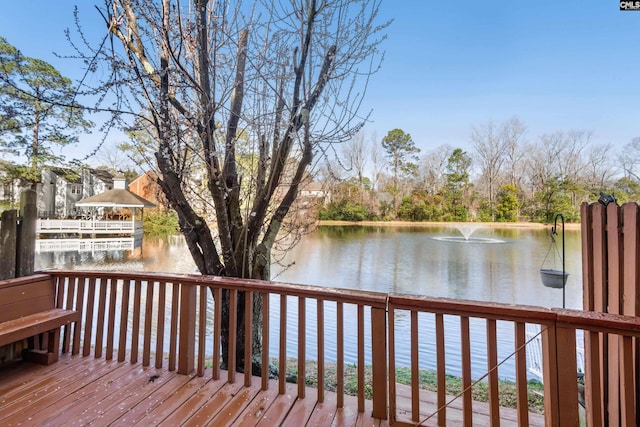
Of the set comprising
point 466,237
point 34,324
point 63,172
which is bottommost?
point 466,237

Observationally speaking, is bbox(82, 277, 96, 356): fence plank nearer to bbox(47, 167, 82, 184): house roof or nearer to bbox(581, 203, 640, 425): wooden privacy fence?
bbox(581, 203, 640, 425): wooden privacy fence

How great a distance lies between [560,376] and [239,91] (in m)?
2.80

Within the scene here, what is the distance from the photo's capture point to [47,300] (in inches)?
88.0

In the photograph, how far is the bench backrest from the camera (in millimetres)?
1932

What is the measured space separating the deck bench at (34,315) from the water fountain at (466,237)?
11830 mm

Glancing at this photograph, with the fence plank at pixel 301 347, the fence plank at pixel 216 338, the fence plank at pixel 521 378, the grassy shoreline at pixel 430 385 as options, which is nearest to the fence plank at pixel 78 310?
the fence plank at pixel 216 338

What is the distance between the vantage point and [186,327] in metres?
1.94

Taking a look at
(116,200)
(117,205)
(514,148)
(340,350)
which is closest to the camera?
(340,350)

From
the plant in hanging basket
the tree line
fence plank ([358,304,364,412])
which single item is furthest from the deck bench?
the tree line

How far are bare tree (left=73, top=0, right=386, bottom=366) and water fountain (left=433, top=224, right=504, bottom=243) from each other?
35.1 ft

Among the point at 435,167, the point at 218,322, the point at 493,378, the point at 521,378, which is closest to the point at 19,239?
the point at 218,322

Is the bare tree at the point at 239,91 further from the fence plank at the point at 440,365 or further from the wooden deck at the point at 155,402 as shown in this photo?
the fence plank at the point at 440,365

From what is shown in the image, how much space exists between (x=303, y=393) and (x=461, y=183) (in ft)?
49.1

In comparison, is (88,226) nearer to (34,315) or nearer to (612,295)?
(34,315)
